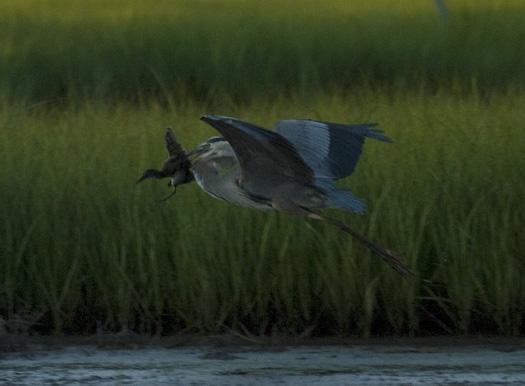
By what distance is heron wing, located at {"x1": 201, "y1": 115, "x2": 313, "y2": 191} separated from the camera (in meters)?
3.38

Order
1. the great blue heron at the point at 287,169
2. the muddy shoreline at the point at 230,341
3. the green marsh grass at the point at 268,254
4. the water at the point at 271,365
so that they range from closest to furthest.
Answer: the great blue heron at the point at 287,169 < the water at the point at 271,365 < the muddy shoreline at the point at 230,341 < the green marsh grass at the point at 268,254

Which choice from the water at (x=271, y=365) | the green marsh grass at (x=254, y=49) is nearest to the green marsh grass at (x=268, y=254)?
the water at (x=271, y=365)

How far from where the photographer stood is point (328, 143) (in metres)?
3.78

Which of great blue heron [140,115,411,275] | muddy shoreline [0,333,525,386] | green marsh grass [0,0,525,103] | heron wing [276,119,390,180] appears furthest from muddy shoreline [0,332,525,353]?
green marsh grass [0,0,525,103]

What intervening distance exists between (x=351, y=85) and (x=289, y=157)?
15.6ft

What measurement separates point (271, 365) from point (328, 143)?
0.68 metres

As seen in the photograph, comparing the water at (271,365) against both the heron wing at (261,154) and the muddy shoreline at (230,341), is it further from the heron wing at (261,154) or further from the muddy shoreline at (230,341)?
the heron wing at (261,154)

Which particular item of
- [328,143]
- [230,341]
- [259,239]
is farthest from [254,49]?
[328,143]

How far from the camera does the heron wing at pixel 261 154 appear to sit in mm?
3375

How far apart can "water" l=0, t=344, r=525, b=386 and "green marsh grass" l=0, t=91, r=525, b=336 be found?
165mm

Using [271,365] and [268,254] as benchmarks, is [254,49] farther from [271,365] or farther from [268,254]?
[271,365]

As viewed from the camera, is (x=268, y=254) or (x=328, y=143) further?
(x=268, y=254)

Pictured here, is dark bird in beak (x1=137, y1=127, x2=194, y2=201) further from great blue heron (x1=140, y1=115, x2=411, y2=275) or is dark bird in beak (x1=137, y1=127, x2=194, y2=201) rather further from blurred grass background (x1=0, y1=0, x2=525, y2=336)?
blurred grass background (x1=0, y1=0, x2=525, y2=336)

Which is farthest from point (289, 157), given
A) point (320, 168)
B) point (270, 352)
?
point (270, 352)
